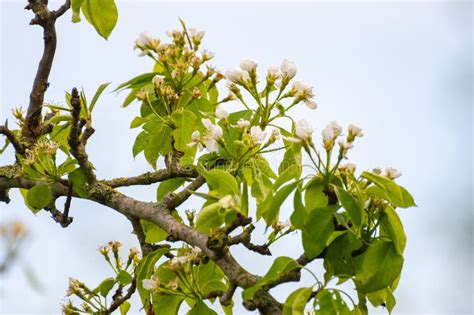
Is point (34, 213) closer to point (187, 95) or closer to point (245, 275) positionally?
point (187, 95)

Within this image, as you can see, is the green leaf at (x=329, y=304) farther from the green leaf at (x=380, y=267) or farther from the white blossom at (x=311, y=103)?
the white blossom at (x=311, y=103)

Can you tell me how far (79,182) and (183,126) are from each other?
303mm

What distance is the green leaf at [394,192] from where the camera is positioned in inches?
70.8

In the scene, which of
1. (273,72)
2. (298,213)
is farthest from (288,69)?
(298,213)

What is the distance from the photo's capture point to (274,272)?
71.0 inches

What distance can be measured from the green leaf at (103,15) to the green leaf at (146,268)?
55cm

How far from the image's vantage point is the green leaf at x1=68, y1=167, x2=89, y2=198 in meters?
2.23

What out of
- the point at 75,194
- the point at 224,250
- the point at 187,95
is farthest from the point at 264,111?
the point at 75,194

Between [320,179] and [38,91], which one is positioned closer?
[320,179]

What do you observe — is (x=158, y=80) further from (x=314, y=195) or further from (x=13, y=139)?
(x=314, y=195)

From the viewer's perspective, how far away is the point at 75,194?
7.45ft

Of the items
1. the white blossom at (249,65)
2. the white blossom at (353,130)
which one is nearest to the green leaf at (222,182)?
the white blossom at (353,130)

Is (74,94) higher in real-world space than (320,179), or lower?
higher

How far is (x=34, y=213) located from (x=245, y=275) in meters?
0.79
